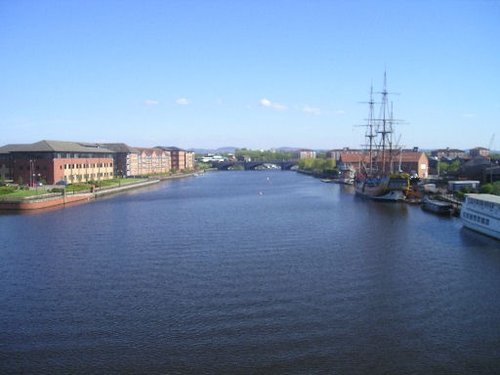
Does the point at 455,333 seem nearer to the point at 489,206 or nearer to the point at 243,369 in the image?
the point at 243,369

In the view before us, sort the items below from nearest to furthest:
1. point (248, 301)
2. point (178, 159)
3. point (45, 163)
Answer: point (248, 301) < point (45, 163) < point (178, 159)

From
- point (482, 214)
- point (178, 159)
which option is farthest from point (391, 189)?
point (178, 159)

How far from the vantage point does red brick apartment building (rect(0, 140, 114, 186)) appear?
125 feet

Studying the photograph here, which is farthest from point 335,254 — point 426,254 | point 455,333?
point 455,333

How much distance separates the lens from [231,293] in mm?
11461

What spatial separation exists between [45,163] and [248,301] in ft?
102

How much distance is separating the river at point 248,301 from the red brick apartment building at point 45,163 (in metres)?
18.9

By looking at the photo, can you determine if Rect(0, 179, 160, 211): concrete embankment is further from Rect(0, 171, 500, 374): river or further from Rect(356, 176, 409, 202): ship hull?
Rect(356, 176, 409, 202): ship hull

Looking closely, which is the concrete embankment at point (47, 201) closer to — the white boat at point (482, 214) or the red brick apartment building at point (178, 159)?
the white boat at point (482, 214)

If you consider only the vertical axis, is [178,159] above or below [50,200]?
above

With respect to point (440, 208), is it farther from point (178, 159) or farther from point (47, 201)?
point (178, 159)

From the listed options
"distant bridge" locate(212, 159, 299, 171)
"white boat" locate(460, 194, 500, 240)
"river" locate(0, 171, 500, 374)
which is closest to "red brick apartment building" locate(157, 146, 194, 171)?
"distant bridge" locate(212, 159, 299, 171)

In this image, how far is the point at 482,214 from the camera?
19.4m

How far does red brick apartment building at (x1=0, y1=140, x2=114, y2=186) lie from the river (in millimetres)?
18867
